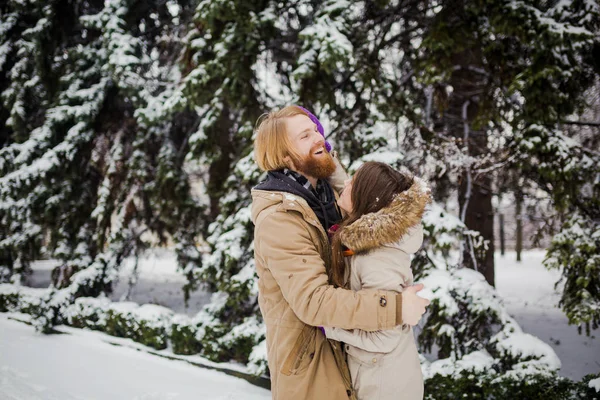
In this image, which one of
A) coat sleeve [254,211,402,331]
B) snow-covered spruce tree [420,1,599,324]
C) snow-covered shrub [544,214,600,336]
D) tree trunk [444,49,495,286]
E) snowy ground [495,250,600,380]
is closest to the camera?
coat sleeve [254,211,402,331]

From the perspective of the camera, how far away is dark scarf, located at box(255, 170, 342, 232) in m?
1.85

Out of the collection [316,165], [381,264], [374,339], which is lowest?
[374,339]

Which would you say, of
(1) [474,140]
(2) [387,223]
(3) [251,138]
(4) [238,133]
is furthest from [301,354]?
(1) [474,140]

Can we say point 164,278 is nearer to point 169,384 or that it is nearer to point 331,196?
point 169,384

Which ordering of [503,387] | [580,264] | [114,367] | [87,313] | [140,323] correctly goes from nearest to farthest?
[503,387] → [580,264] → [114,367] → [140,323] → [87,313]

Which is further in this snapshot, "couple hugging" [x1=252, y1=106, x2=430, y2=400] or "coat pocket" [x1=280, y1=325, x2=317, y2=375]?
"coat pocket" [x1=280, y1=325, x2=317, y2=375]

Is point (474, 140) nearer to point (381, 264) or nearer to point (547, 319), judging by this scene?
point (547, 319)

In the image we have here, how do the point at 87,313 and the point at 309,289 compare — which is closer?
the point at 309,289

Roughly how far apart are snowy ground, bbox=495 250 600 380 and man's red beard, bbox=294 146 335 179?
3.81m

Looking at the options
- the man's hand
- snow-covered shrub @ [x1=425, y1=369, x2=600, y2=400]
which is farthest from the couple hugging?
snow-covered shrub @ [x1=425, y1=369, x2=600, y2=400]

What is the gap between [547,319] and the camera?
28.5 ft

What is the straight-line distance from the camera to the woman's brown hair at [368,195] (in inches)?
70.1

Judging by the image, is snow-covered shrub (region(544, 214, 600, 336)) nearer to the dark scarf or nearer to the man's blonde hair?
the dark scarf

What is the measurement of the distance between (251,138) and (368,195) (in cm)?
438
